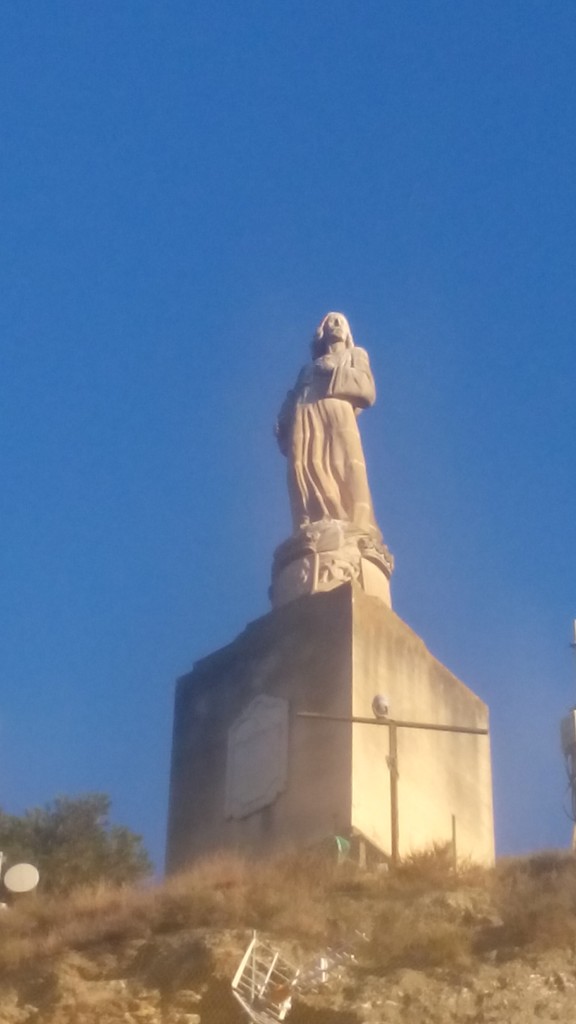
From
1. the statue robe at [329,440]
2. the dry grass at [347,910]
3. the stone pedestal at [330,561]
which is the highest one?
the statue robe at [329,440]

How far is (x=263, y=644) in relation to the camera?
19.5m

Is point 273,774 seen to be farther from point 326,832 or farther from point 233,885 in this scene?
point 233,885

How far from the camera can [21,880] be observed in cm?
1609

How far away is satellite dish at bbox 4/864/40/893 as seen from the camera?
1603 centimetres

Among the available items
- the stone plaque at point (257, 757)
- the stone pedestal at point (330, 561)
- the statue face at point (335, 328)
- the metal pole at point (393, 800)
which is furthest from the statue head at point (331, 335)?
the metal pole at point (393, 800)

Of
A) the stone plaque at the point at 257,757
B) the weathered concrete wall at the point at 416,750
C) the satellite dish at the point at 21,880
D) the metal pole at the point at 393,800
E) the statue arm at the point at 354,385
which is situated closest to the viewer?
the metal pole at the point at 393,800

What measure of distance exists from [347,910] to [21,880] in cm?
382

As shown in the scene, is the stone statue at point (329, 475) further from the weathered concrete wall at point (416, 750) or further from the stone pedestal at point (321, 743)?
the weathered concrete wall at point (416, 750)

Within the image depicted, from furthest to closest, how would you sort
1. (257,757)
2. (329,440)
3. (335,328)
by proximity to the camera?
(335,328) < (329,440) < (257,757)

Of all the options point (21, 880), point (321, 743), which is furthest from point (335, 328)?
point (21, 880)

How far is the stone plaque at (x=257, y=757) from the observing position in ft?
59.8

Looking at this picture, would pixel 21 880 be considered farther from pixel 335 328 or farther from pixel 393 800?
pixel 335 328

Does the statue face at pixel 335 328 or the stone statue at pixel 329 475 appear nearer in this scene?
the stone statue at pixel 329 475

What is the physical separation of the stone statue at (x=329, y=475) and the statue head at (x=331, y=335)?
0.01m
